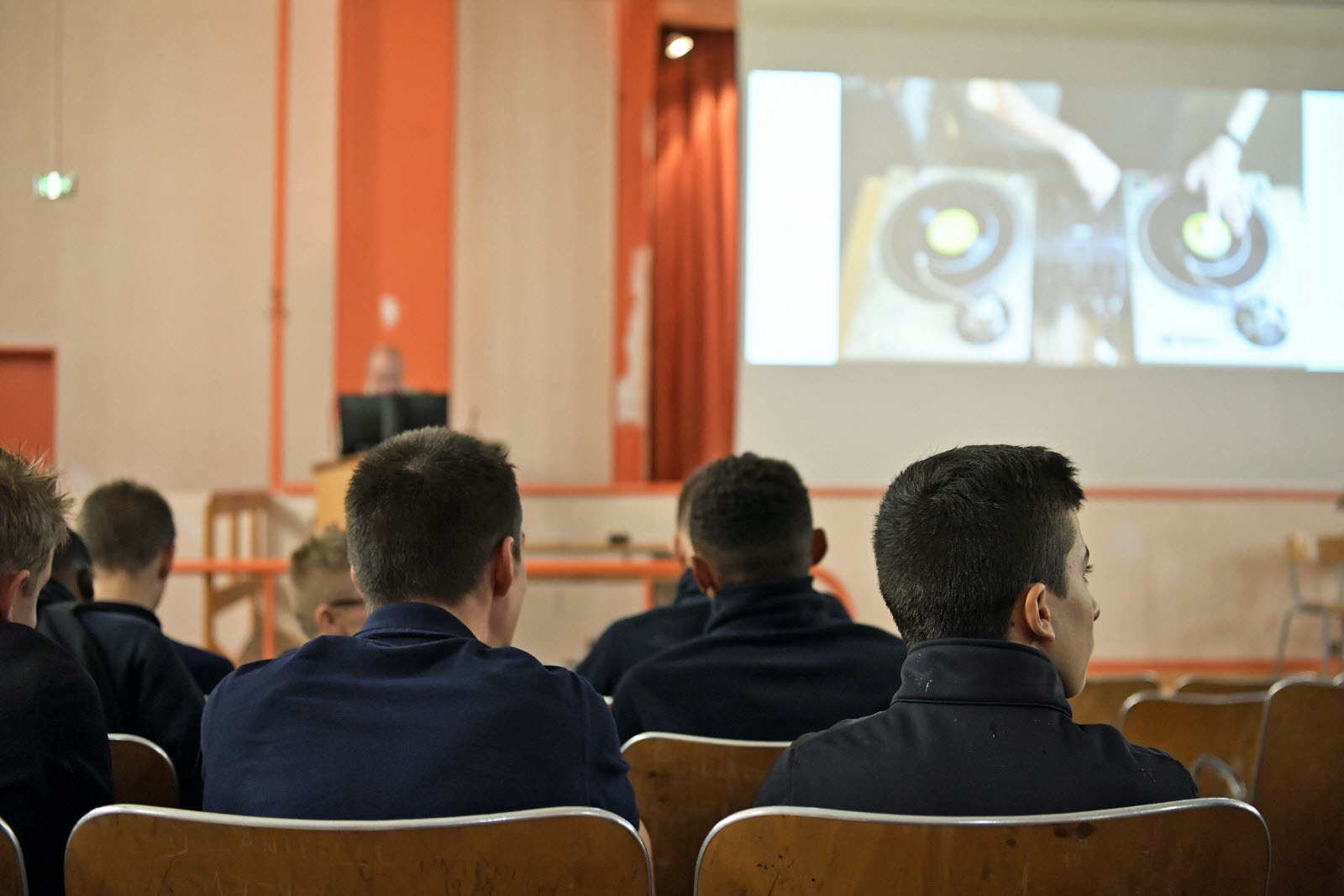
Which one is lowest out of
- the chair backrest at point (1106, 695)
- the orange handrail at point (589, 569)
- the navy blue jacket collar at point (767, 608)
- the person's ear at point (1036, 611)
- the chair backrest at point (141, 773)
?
the chair backrest at point (1106, 695)

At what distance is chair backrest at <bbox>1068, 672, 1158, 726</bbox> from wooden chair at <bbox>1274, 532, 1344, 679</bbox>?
3383 millimetres

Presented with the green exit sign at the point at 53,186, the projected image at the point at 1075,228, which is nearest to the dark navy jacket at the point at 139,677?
the green exit sign at the point at 53,186

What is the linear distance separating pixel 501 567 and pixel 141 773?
46 centimetres

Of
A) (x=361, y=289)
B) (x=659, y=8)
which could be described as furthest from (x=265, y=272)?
(x=659, y=8)

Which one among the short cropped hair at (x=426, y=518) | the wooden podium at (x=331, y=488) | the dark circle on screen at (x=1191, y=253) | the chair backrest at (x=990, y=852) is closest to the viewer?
the chair backrest at (x=990, y=852)

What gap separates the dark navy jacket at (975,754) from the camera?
0.90m

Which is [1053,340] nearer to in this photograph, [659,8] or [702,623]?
[659,8]

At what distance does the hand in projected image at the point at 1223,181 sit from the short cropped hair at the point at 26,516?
5612 mm

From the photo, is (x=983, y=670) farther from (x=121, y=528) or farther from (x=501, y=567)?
(x=121, y=528)

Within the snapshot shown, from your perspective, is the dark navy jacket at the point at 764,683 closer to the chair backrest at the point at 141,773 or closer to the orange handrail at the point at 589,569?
the chair backrest at the point at 141,773

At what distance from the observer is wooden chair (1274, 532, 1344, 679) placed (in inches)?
198

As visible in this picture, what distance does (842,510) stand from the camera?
18.2ft

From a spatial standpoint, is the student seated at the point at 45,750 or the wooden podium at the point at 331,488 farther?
the wooden podium at the point at 331,488

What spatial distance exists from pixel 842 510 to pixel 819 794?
184 inches
